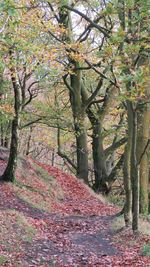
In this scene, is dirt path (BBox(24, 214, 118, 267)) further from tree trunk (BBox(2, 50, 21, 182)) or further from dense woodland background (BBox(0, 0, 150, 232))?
tree trunk (BBox(2, 50, 21, 182))

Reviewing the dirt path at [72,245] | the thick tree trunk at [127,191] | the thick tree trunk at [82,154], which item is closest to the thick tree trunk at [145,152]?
the dirt path at [72,245]

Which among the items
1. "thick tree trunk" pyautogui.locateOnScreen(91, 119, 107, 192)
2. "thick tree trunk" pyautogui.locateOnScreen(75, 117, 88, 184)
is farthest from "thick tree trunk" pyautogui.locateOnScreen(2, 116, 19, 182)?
"thick tree trunk" pyautogui.locateOnScreen(91, 119, 107, 192)

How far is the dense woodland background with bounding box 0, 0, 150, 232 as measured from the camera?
821cm

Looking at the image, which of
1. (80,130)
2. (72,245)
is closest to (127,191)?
(72,245)

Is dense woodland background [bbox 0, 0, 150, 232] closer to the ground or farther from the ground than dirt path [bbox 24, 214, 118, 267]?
farther from the ground

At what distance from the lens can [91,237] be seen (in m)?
10.5

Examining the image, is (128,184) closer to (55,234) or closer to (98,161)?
(55,234)

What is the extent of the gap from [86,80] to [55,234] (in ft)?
49.7

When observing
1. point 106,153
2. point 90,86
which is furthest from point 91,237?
point 90,86

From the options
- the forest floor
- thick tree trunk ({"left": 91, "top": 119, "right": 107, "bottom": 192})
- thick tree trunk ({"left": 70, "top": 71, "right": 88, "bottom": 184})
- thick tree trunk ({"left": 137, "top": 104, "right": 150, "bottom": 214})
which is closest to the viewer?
the forest floor

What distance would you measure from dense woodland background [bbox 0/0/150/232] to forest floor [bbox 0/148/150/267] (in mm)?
887

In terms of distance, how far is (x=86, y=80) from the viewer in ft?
80.2

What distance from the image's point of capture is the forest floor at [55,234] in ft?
26.7

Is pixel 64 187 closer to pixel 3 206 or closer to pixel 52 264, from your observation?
pixel 3 206
